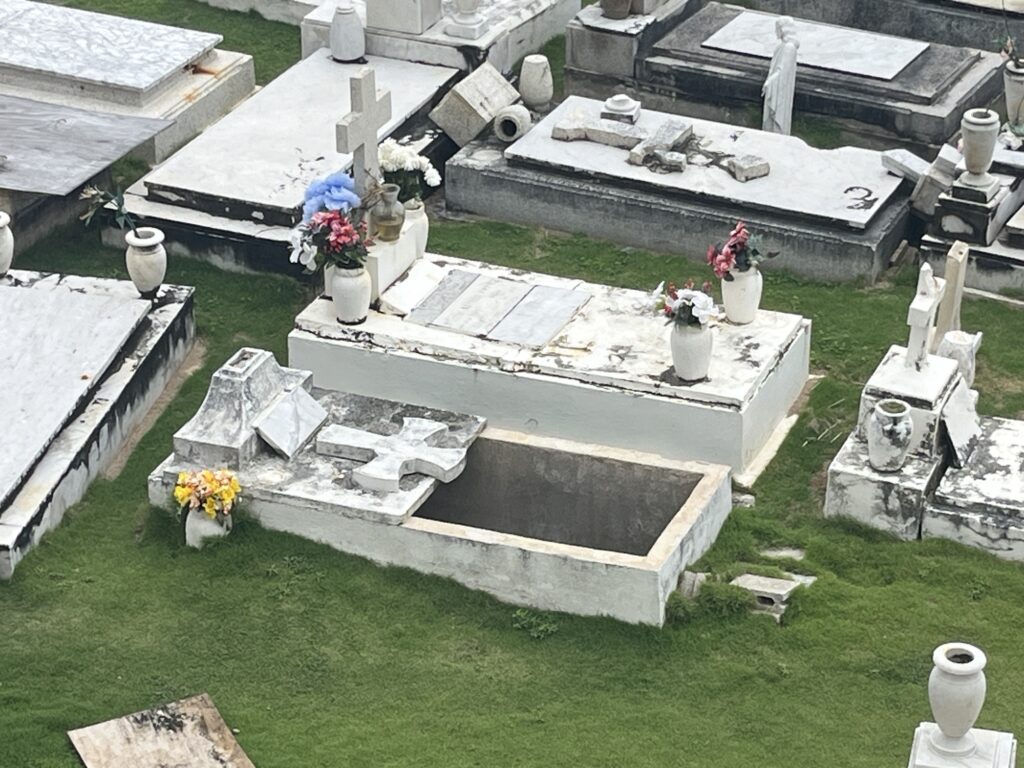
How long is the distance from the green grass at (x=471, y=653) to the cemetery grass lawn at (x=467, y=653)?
0.01 m

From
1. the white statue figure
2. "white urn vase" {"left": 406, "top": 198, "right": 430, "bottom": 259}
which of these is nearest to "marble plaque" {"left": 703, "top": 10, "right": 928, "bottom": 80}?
the white statue figure

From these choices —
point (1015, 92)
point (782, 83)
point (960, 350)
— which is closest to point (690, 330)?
point (960, 350)

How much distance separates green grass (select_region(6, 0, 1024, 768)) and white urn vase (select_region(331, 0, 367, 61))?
6.44 meters

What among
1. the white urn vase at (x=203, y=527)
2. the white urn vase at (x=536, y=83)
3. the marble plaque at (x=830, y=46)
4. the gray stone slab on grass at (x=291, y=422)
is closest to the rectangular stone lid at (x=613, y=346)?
the gray stone slab on grass at (x=291, y=422)

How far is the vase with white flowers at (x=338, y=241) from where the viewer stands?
14.9m

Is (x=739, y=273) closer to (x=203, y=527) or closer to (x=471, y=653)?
(x=471, y=653)

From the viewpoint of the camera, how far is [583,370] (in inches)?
585

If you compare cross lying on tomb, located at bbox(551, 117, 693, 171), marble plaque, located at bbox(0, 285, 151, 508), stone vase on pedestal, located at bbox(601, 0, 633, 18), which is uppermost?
stone vase on pedestal, located at bbox(601, 0, 633, 18)

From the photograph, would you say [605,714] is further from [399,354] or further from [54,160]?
[54,160]

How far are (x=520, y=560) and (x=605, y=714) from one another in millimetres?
1227

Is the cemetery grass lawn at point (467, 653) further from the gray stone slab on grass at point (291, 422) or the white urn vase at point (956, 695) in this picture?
the white urn vase at point (956, 695)

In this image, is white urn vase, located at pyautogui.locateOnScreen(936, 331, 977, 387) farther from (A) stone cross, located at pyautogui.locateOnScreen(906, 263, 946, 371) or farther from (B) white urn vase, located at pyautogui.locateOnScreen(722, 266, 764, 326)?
(B) white urn vase, located at pyautogui.locateOnScreen(722, 266, 764, 326)

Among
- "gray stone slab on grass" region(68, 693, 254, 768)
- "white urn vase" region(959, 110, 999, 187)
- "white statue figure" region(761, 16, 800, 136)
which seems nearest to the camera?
"gray stone slab on grass" region(68, 693, 254, 768)

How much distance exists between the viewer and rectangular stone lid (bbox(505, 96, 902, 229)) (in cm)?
1728
